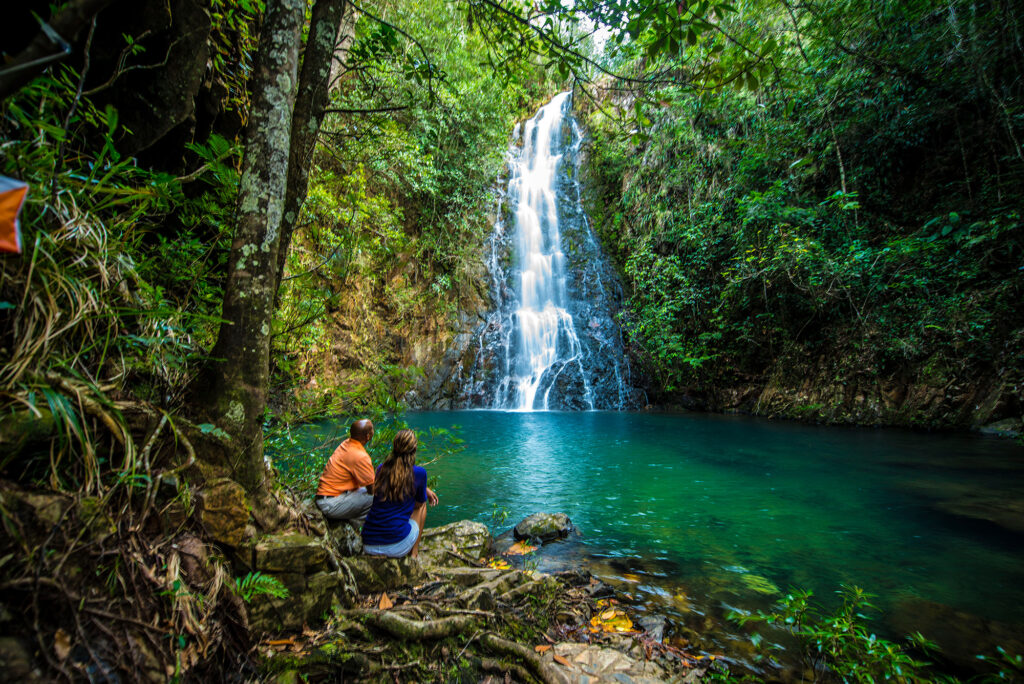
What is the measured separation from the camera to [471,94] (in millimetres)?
15086

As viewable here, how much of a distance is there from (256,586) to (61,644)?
709 mm

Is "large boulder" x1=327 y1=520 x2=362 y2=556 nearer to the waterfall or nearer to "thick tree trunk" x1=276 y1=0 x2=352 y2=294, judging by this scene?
"thick tree trunk" x1=276 y1=0 x2=352 y2=294

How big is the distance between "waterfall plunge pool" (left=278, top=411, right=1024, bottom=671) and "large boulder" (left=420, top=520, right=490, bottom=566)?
73 cm

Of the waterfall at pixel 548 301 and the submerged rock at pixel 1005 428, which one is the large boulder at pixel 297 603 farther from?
the waterfall at pixel 548 301

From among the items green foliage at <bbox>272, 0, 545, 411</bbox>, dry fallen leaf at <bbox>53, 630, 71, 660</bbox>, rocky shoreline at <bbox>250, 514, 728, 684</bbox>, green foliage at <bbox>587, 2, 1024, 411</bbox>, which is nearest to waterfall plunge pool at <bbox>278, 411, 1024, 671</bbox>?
rocky shoreline at <bbox>250, 514, 728, 684</bbox>

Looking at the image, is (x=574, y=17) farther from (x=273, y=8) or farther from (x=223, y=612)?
(x=223, y=612)

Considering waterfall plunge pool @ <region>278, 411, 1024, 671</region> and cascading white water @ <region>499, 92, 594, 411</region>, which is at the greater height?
cascading white water @ <region>499, 92, 594, 411</region>

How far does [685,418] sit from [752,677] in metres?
12.2

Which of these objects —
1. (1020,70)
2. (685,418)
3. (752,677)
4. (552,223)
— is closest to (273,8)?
(752,677)

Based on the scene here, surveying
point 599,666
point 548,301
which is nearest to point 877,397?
point 548,301

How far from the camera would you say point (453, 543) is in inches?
147

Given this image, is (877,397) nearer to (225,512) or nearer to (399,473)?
(399,473)

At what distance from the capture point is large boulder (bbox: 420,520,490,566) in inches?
133

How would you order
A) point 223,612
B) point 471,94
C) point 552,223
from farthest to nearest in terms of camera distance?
point 552,223 < point 471,94 < point 223,612
